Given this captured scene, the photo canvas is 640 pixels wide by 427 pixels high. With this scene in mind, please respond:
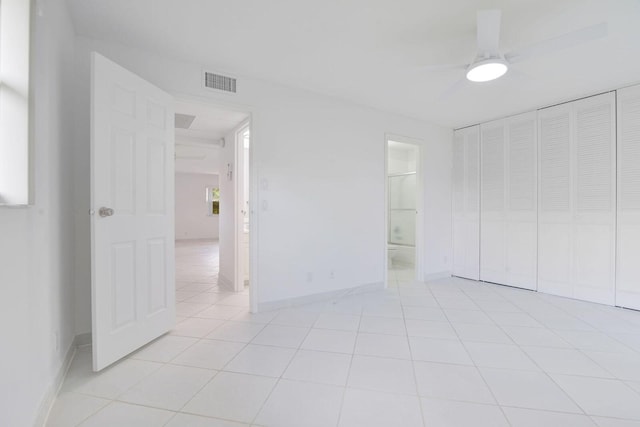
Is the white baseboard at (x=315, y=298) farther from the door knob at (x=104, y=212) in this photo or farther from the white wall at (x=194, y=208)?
the white wall at (x=194, y=208)

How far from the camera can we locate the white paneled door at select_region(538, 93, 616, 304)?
11.1 feet

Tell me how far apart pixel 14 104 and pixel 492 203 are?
5.00 meters

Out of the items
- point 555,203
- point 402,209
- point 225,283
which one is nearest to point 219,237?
point 225,283

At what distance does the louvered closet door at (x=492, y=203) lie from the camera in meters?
4.26

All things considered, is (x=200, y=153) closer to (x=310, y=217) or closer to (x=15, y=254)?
(x=310, y=217)

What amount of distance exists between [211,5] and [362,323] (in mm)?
2874

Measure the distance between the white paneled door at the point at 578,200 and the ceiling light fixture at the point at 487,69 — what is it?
2284mm

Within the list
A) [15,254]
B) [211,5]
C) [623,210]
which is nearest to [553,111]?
[623,210]

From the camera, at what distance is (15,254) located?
124 centimetres

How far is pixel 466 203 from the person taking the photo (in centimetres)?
467

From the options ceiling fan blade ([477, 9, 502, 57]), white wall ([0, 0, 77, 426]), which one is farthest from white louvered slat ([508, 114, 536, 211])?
white wall ([0, 0, 77, 426])

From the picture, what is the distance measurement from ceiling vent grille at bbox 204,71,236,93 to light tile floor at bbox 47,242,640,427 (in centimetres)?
232

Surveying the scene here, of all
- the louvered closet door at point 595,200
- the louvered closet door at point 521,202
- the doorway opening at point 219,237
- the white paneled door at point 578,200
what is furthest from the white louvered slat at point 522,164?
the doorway opening at point 219,237

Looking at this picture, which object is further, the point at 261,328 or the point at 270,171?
the point at 270,171
